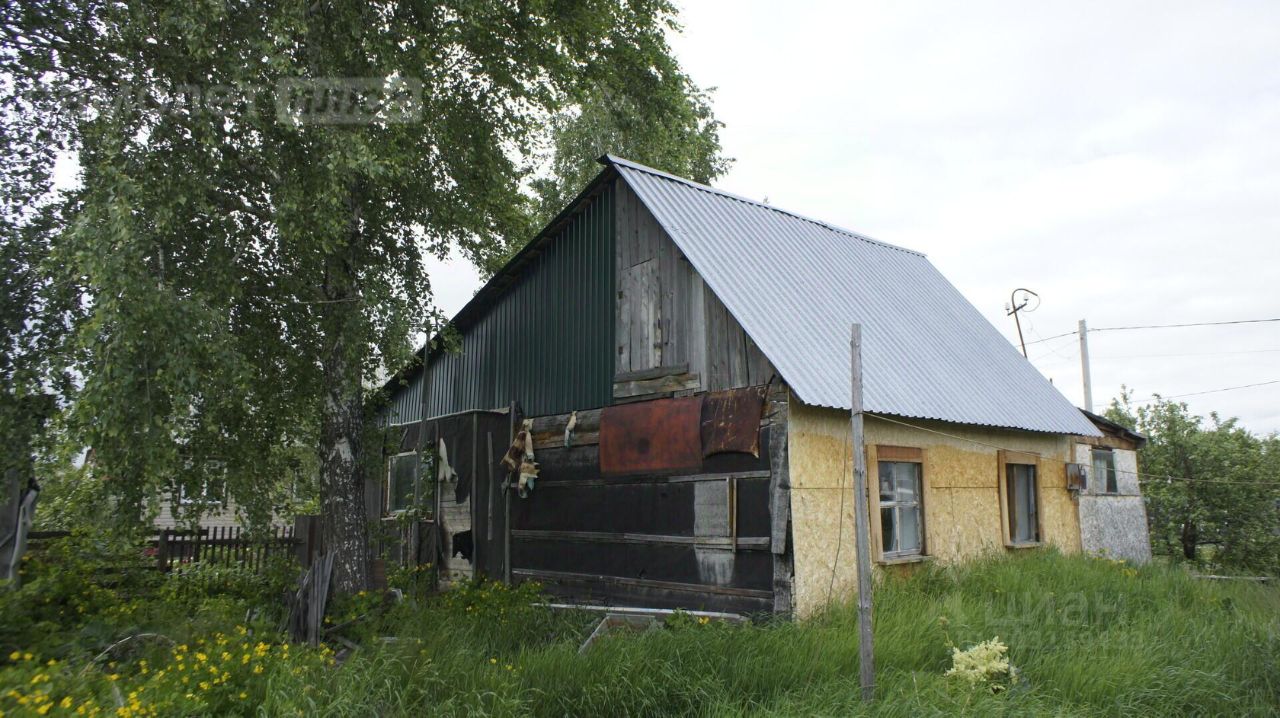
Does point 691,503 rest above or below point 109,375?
below

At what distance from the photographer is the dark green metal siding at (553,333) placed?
11781 mm

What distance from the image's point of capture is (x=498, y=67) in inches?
495

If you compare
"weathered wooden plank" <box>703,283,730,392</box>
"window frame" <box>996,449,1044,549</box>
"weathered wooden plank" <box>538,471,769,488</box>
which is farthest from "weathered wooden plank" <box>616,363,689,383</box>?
"window frame" <box>996,449,1044,549</box>

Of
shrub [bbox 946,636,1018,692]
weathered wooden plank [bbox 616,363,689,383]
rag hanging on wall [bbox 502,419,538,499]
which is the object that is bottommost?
shrub [bbox 946,636,1018,692]

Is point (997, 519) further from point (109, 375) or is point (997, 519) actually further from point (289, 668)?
point (109, 375)

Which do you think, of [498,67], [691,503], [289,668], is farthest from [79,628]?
[498,67]

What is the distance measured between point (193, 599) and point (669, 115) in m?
10.5

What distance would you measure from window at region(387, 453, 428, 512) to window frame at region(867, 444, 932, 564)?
7566 millimetres

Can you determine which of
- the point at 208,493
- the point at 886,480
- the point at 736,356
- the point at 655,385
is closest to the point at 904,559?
the point at 886,480

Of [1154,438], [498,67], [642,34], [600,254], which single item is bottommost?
[1154,438]

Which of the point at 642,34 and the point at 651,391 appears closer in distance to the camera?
the point at 651,391

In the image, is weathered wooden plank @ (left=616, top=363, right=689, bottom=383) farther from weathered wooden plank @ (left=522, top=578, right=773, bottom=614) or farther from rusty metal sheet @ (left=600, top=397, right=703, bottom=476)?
weathered wooden plank @ (left=522, top=578, right=773, bottom=614)

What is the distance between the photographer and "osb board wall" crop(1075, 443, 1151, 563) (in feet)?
47.9

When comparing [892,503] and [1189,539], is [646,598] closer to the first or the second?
[892,503]
